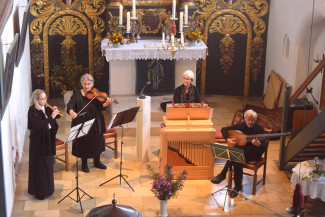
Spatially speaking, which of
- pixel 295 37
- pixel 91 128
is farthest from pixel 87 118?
pixel 295 37

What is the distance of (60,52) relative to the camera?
46.2ft

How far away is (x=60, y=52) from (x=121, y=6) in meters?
2.58

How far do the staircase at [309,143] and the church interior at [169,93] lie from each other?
1.2 inches

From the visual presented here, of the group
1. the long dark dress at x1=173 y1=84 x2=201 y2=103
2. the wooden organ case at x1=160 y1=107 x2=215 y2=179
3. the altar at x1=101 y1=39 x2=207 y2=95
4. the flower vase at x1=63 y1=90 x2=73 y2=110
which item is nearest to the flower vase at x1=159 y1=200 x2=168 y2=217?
the wooden organ case at x1=160 y1=107 x2=215 y2=179

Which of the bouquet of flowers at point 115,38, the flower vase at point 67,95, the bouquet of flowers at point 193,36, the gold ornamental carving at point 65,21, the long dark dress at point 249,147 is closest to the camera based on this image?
the long dark dress at point 249,147

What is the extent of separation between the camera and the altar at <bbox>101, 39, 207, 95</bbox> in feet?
41.0

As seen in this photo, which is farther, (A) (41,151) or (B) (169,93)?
(B) (169,93)

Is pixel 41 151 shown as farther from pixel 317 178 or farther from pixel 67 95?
pixel 67 95

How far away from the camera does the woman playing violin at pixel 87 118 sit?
31.1ft

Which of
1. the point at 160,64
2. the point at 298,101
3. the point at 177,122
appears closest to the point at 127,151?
the point at 177,122

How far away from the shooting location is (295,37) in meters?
12.3

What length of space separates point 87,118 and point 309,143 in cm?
367

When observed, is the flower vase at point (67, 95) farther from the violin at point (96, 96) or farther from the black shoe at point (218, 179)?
the black shoe at point (218, 179)

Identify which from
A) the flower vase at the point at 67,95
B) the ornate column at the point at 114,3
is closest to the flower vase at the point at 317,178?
the ornate column at the point at 114,3
